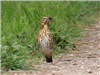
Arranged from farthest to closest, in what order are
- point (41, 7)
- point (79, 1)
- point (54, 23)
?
point (79, 1) < point (41, 7) < point (54, 23)

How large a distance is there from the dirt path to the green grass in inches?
8.6

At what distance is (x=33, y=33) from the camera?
689 cm

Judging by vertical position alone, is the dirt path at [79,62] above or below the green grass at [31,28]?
below

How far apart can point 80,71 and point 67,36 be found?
93.1 inches

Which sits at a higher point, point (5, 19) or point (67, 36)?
point (5, 19)

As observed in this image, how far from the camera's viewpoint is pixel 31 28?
280 inches

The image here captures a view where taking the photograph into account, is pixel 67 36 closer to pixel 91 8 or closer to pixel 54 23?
pixel 54 23

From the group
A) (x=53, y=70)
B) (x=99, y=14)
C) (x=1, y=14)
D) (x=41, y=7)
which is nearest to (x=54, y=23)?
(x=41, y=7)

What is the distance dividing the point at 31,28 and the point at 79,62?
1.71 meters

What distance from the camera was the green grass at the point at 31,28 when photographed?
495 centimetres

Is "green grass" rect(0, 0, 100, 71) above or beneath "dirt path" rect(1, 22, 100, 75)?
above

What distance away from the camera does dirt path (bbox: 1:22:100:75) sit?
494 centimetres

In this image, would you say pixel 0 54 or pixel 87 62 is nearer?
pixel 0 54

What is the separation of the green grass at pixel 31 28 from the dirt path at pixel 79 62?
0.22 m
